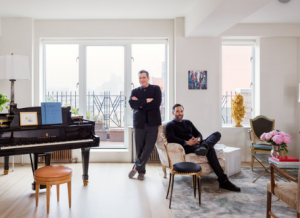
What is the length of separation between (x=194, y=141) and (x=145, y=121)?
0.85m

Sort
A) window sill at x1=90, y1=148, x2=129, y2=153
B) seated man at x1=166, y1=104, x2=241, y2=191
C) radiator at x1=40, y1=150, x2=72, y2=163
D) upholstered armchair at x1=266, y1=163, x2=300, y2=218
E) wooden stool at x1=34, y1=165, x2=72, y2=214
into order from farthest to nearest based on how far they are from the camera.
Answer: window sill at x1=90, y1=148, x2=129, y2=153 → radiator at x1=40, y1=150, x2=72, y2=163 → seated man at x1=166, y1=104, x2=241, y2=191 → wooden stool at x1=34, y1=165, x2=72, y2=214 → upholstered armchair at x1=266, y1=163, x2=300, y2=218

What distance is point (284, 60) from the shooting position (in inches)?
209

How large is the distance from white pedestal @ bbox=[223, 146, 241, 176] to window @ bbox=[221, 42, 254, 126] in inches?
50.9

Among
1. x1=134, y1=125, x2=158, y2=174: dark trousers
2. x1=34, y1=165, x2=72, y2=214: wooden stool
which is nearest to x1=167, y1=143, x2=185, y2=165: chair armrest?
x1=134, y1=125, x2=158, y2=174: dark trousers

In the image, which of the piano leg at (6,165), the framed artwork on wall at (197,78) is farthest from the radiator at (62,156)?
the framed artwork on wall at (197,78)

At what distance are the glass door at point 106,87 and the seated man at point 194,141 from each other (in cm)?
176

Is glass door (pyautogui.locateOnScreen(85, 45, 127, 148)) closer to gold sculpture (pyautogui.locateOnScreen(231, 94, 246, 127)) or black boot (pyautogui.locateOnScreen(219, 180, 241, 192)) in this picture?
gold sculpture (pyautogui.locateOnScreen(231, 94, 246, 127))

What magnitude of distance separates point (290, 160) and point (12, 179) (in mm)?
4185

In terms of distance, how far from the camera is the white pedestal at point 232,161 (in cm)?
422

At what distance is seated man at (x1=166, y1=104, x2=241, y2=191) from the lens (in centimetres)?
360

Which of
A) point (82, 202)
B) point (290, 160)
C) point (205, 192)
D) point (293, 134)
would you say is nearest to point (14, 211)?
point (82, 202)

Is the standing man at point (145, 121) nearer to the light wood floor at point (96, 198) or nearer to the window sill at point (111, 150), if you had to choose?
the light wood floor at point (96, 198)

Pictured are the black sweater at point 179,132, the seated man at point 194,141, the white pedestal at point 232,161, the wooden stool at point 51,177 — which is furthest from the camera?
the white pedestal at point 232,161

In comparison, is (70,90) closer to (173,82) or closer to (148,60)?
(148,60)
